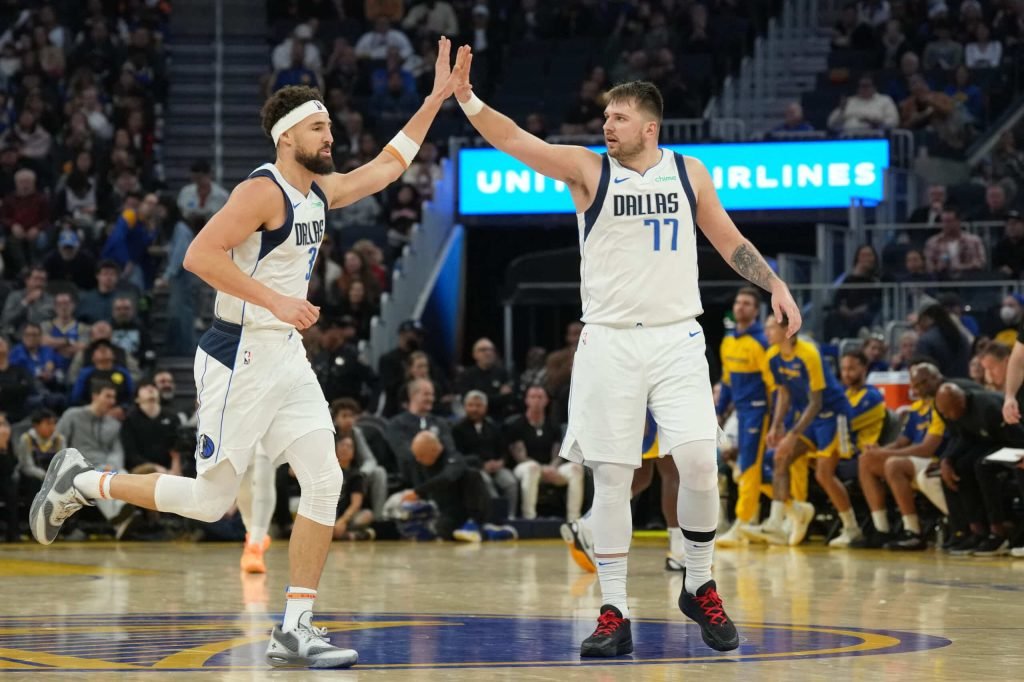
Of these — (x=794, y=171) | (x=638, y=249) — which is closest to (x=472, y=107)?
(x=638, y=249)

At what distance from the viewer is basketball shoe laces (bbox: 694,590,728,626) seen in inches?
284

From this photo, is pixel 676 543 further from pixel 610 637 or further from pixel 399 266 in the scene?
pixel 399 266

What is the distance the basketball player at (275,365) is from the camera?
6.88m

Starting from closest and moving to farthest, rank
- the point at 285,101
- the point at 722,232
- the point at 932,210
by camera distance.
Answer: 1. the point at 285,101
2. the point at 722,232
3. the point at 932,210

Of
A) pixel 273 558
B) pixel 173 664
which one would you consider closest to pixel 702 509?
pixel 173 664

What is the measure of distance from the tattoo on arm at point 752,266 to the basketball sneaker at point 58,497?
2956 mm

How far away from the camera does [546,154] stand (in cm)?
732

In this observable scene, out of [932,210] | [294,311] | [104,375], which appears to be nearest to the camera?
[294,311]

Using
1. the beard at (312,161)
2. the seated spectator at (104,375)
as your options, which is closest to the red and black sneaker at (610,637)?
the beard at (312,161)

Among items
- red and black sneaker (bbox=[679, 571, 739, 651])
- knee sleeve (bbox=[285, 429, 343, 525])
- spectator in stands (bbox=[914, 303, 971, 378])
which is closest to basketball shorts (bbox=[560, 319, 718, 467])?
red and black sneaker (bbox=[679, 571, 739, 651])

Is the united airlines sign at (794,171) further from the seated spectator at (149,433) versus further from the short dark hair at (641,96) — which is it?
the short dark hair at (641,96)

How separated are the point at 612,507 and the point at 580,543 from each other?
3.95 meters

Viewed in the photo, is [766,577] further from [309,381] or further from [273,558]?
[309,381]

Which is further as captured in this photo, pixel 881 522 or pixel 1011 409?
pixel 881 522
